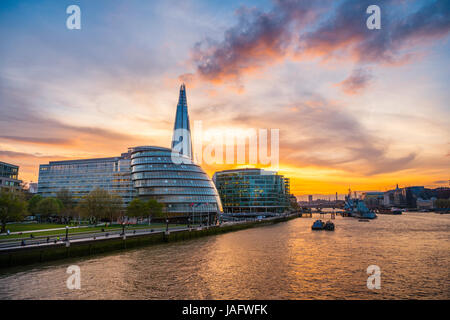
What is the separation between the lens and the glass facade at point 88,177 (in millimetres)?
110025

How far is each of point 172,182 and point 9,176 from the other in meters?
67.6

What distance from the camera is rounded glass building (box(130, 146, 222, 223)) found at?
89.2m

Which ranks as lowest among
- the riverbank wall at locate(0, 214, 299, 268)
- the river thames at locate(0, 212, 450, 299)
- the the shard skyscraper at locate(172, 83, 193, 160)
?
the river thames at locate(0, 212, 450, 299)

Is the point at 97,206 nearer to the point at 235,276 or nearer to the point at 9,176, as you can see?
the point at 235,276

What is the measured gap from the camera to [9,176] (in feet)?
350

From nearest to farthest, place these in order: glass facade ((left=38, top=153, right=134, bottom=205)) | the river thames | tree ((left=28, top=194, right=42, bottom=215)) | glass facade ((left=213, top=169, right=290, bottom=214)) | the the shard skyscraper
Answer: the river thames, tree ((left=28, top=194, right=42, bottom=215)), glass facade ((left=38, top=153, right=134, bottom=205)), the the shard skyscraper, glass facade ((left=213, top=169, right=290, bottom=214))

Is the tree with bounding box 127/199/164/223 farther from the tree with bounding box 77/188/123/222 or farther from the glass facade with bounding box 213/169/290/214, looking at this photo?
the glass facade with bounding box 213/169/290/214

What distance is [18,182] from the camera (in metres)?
106

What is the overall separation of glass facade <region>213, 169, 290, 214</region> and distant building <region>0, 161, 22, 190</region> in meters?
113

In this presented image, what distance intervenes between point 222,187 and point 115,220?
103052 mm

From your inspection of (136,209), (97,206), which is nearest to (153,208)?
(136,209)

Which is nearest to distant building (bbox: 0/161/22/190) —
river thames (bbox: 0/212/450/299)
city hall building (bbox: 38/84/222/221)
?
city hall building (bbox: 38/84/222/221)

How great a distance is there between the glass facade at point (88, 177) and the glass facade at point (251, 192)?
83.4 metres

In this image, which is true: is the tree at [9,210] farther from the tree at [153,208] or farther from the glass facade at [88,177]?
the glass facade at [88,177]
